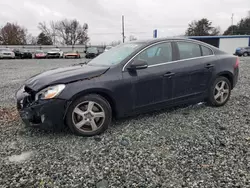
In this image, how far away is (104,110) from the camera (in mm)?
3229

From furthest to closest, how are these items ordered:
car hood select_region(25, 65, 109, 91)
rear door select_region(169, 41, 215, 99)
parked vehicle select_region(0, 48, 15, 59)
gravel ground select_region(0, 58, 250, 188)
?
parked vehicle select_region(0, 48, 15, 59), rear door select_region(169, 41, 215, 99), car hood select_region(25, 65, 109, 91), gravel ground select_region(0, 58, 250, 188)

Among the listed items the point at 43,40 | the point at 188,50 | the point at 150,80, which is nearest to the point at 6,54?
the point at 188,50

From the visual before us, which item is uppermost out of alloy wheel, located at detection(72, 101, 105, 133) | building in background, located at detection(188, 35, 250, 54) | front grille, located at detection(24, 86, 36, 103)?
building in background, located at detection(188, 35, 250, 54)

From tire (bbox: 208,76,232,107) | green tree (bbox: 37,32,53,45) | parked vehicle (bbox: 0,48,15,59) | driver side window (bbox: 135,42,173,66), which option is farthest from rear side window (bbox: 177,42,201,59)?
green tree (bbox: 37,32,53,45)

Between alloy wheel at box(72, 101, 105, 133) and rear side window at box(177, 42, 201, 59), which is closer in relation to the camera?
alloy wheel at box(72, 101, 105, 133)

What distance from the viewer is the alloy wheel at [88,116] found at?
3.13 meters

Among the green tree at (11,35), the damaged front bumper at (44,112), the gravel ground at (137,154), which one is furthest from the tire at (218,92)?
the green tree at (11,35)

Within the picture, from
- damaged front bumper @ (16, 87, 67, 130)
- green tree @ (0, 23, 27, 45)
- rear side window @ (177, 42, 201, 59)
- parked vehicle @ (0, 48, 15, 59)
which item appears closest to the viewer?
damaged front bumper @ (16, 87, 67, 130)

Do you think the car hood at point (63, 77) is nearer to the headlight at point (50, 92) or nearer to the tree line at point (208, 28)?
the headlight at point (50, 92)

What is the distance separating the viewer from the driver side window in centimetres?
362

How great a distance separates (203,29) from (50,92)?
75.2 metres

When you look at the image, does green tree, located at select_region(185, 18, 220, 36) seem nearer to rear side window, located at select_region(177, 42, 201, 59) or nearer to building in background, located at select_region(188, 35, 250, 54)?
building in background, located at select_region(188, 35, 250, 54)

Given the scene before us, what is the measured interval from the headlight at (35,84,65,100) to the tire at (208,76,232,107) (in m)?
2.90

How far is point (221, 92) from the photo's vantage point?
442 centimetres
